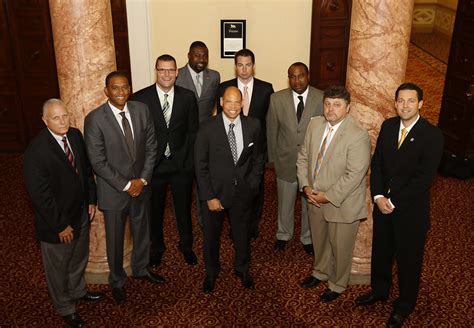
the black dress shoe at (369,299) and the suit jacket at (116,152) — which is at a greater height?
the suit jacket at (116,152)

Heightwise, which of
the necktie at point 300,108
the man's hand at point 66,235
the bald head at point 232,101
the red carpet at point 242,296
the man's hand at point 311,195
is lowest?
the red carpet at point 242,296

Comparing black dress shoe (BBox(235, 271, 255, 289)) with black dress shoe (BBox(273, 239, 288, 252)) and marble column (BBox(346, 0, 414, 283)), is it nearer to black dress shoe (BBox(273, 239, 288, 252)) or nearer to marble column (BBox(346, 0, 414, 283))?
black dress shoe (BBox(273, 239, 288, 252))

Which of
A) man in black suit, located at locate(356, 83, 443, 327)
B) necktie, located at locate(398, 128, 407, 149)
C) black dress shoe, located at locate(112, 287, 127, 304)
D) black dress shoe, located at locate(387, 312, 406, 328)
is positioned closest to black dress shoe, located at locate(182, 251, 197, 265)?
black dress shoe, located at locate(112, 287, 127, 304)

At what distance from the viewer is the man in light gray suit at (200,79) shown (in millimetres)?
5844

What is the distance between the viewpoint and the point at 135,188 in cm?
472

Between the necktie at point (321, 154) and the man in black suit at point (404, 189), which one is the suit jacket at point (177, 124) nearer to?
the necktie at point (321, 154)

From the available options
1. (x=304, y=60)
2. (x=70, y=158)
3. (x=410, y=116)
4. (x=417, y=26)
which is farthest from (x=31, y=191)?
(x=417, y=26)

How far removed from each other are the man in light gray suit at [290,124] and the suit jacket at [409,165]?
105 cm

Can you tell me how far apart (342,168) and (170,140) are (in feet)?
5.47

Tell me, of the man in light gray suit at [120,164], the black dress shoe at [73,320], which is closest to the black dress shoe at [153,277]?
the man in light gray suit at [120,164]

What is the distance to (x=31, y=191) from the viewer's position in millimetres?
4098

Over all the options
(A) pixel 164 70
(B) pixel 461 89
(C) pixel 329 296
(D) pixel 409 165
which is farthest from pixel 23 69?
(B) pixel 461 89

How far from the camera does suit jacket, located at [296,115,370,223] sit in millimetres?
4449

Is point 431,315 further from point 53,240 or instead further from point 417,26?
point 417,26
